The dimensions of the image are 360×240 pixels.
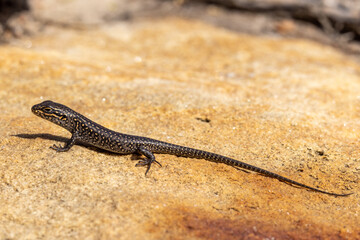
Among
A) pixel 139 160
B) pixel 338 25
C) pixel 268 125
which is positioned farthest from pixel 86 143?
pixel 338 25

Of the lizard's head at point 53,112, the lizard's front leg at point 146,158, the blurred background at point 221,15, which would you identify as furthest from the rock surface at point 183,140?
the blurred background at point 221,15

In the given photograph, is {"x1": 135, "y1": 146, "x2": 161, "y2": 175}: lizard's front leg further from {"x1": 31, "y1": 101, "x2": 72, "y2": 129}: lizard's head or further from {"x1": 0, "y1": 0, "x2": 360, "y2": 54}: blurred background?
{"x1": 0, "y1": 0, "x2": 360, "y2": 54}: blurred background

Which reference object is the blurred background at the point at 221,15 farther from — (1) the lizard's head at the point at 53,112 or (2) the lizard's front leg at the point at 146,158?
(2) the lizard's front leg at the point at 146,158

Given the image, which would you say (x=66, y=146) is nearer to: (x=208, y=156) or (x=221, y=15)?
(x=208, y=156)

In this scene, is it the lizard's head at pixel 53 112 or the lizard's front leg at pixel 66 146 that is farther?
the lizard's head at pixel 53 112

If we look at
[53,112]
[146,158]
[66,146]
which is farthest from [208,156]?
[53,112]

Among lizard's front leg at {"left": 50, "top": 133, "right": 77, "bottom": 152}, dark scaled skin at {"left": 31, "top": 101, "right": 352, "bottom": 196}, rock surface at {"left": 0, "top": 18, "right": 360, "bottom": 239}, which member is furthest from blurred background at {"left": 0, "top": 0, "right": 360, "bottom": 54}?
lizard's front leg at {"left": 50, "top": 133, "right": 77, "bottom": 152}
